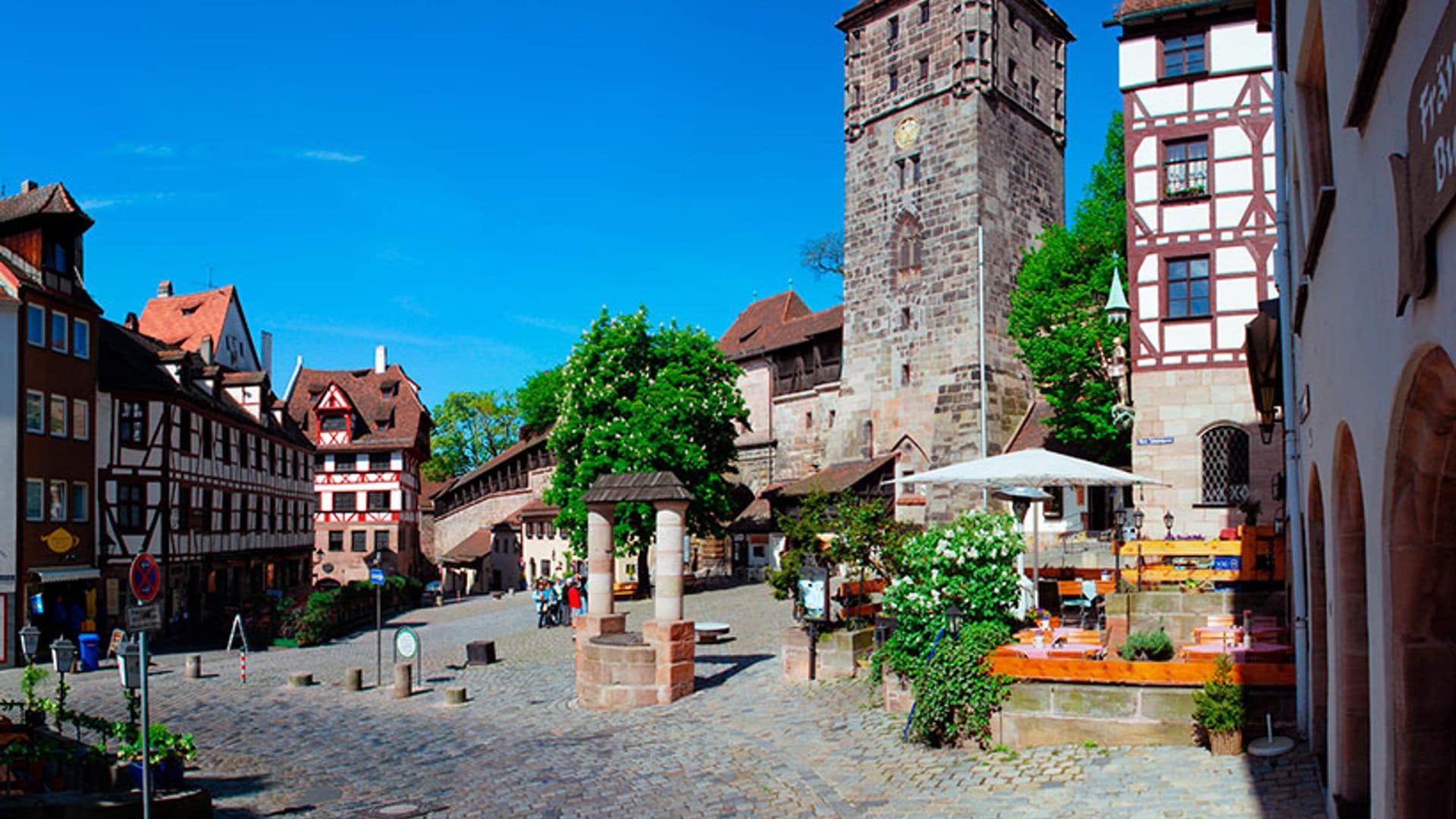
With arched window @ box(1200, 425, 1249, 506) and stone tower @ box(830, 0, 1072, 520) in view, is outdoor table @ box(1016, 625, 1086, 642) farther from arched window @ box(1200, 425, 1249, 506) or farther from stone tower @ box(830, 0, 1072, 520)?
stone tower @ box(830, 0, 1072, 520)

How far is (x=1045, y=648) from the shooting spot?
43.4 feet

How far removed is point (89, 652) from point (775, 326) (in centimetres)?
3865

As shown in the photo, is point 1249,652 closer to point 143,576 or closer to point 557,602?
point 143,576

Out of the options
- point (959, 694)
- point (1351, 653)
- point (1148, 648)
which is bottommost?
point (959, 694)

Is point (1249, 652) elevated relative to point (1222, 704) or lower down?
elevated

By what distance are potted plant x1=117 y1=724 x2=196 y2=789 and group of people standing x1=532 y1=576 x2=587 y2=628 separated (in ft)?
66.5

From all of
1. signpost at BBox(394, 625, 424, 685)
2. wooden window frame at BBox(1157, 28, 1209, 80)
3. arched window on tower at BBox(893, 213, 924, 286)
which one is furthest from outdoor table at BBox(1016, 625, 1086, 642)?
arched window on tower at BBox(893, 213, 924, 286)

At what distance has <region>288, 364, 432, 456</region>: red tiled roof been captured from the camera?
5922 cm

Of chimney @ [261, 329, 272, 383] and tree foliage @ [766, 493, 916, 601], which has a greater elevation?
chimney @ [261, 329, 272, 383]

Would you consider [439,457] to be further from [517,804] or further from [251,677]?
[517,804]

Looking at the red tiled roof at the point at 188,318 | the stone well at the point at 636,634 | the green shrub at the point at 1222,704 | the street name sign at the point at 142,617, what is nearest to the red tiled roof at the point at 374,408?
the red tiled roof at the point at 188,318

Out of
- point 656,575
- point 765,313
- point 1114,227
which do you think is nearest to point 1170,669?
point 656,575

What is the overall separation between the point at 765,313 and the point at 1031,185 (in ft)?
63.3

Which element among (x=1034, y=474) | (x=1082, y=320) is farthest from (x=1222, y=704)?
(x=1082, y=320)
